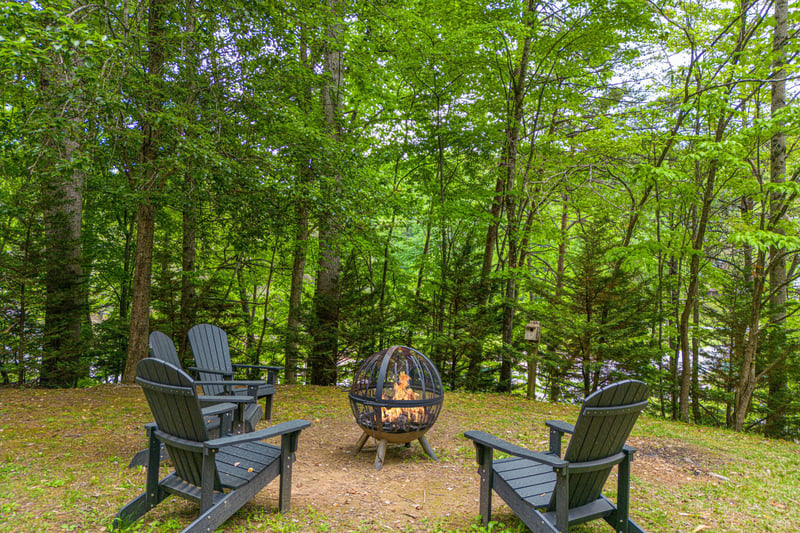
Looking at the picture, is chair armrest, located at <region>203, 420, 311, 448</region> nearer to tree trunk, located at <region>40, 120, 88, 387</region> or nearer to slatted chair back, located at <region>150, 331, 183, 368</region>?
slatted chair back, located at <region>150, 331, 183, 368</region>

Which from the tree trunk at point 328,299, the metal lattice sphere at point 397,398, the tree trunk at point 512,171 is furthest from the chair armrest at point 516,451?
the tree trunk at point 328,299

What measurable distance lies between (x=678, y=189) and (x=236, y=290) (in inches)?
328

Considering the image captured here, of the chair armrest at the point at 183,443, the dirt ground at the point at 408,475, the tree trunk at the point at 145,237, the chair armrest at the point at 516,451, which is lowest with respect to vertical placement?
the dirt ground at the point at 408,475

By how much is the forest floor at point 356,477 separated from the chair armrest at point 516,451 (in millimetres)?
528

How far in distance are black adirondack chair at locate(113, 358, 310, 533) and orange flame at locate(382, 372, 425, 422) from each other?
3.93ft

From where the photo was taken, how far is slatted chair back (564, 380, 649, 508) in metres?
2.18

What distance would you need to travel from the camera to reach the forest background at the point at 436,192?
5.34 metres

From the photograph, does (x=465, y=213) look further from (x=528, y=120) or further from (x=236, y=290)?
(x=236, y=290)

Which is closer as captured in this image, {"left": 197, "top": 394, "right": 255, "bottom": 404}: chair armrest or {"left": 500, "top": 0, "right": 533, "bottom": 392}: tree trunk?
{"left": 197, "top": 394, "right": 255, "bottom": 404}: chair armrest

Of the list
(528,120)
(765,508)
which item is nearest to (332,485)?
(765,508)

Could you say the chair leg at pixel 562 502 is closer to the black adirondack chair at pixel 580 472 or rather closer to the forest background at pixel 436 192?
the black adirondack chair at pixel 580 472

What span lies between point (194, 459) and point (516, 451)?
1.68 metres

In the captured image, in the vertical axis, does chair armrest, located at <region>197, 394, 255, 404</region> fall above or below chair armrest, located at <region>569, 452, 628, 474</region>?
above

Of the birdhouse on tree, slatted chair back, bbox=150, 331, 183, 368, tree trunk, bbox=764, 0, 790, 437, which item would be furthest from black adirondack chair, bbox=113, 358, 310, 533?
tree trunk, bbox=764, 0, 790, 437
